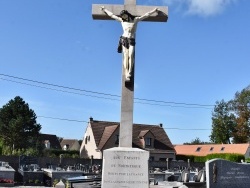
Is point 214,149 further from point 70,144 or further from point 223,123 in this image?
point 70,144

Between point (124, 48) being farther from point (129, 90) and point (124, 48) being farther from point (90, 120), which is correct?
point (90, 120)

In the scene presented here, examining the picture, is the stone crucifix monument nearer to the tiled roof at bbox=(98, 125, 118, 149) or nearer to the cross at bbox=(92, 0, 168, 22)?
the cross at bbox=(92, 0, 168, 22)

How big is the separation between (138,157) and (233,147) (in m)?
51.1

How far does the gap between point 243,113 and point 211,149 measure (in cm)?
681

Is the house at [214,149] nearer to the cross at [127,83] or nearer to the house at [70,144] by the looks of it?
the house at [70,144]

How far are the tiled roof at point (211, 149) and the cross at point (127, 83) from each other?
47721 mm

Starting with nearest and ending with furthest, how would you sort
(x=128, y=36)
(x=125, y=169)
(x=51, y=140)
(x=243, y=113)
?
(x=125, y=169) < (x=128, y=36) < (x=243, y=113) < (x=51, y=140)

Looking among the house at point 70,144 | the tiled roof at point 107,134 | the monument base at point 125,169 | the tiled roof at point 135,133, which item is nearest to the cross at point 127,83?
the monument base at point 125,169

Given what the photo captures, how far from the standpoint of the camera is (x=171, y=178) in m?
17.9

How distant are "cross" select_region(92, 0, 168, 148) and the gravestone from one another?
243 inches

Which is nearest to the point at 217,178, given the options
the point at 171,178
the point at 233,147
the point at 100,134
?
the point at 171,178

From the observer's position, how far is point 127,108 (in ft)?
29.9

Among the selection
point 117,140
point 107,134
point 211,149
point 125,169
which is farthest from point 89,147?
point 125,169

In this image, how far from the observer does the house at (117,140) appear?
149ft
